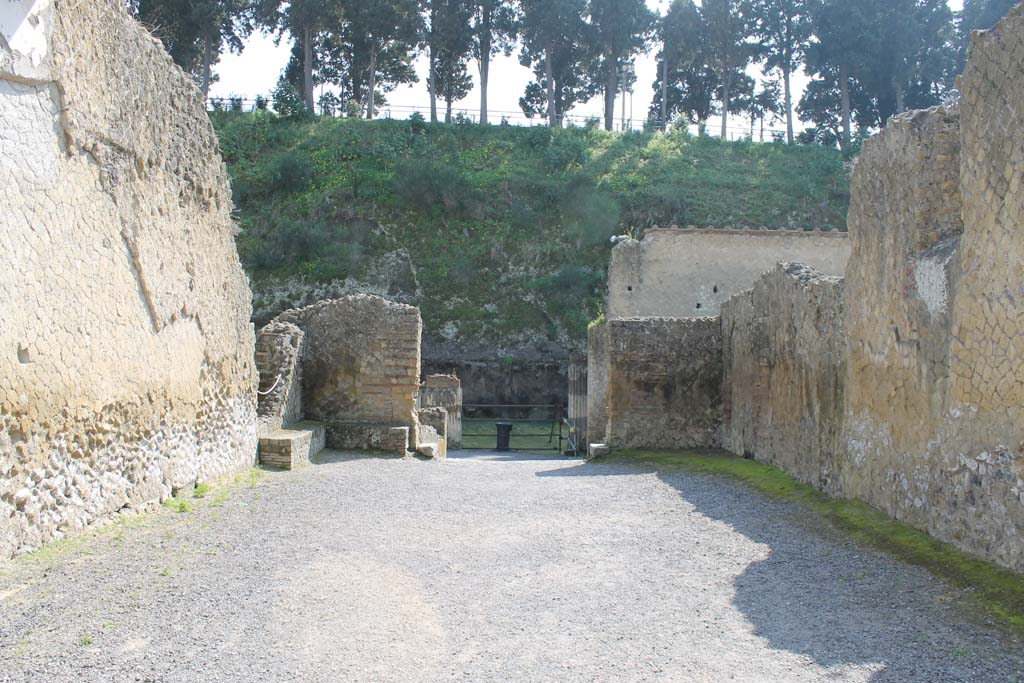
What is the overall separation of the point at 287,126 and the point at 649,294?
27.7m

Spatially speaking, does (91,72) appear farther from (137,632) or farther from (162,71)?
(137,632)

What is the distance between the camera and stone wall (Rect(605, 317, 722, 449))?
489 inches

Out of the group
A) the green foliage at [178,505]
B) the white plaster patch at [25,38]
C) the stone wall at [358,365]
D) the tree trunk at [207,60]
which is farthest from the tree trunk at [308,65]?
the white plaster patch at [25,38]

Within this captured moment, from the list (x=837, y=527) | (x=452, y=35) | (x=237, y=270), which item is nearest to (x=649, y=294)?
(x=237, y=270)

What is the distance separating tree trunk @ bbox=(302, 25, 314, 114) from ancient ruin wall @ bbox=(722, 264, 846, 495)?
34320 millimetres

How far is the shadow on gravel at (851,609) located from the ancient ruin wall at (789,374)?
1.51 meters

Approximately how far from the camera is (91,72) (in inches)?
244

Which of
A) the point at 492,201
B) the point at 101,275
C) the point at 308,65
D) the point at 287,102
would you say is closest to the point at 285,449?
the point at 101,275

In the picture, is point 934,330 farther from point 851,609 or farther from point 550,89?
point 550,89

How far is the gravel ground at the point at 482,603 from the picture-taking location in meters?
3.74

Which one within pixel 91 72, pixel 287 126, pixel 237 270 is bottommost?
pixel 237 270

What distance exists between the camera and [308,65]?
42.0 m

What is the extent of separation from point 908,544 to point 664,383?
22.4 feet

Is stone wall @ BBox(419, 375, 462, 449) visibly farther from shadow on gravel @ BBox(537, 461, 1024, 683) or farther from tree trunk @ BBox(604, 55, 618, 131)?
tree trunk @ BBox(604, 55, 618, 131)
